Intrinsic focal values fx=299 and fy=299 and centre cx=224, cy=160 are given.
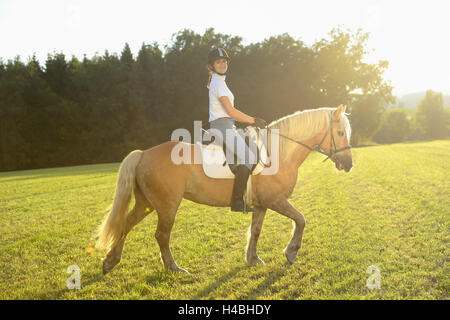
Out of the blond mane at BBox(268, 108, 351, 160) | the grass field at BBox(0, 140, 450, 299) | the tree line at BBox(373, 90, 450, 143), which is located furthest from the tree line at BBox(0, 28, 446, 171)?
the tree line at BBox(373, 90, 450, 143)

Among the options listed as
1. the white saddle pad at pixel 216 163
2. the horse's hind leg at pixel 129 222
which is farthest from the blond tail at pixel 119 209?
the white saddle pad at pixel 216 163

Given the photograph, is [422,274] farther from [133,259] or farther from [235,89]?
[235,89]

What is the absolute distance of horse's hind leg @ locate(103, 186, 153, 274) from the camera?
5.06 m

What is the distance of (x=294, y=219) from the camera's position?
17.2 feet

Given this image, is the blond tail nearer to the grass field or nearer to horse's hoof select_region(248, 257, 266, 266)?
the grass field

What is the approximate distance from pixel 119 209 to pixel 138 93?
43036 mm

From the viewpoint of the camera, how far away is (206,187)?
5.12 metres

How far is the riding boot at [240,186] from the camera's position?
5043 mm

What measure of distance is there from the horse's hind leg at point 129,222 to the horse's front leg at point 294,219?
226 cm

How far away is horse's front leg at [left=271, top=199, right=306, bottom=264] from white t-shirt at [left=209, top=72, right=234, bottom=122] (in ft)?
5.96

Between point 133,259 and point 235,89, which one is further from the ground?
point 235,89

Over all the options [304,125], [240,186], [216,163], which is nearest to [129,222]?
[216,163]
